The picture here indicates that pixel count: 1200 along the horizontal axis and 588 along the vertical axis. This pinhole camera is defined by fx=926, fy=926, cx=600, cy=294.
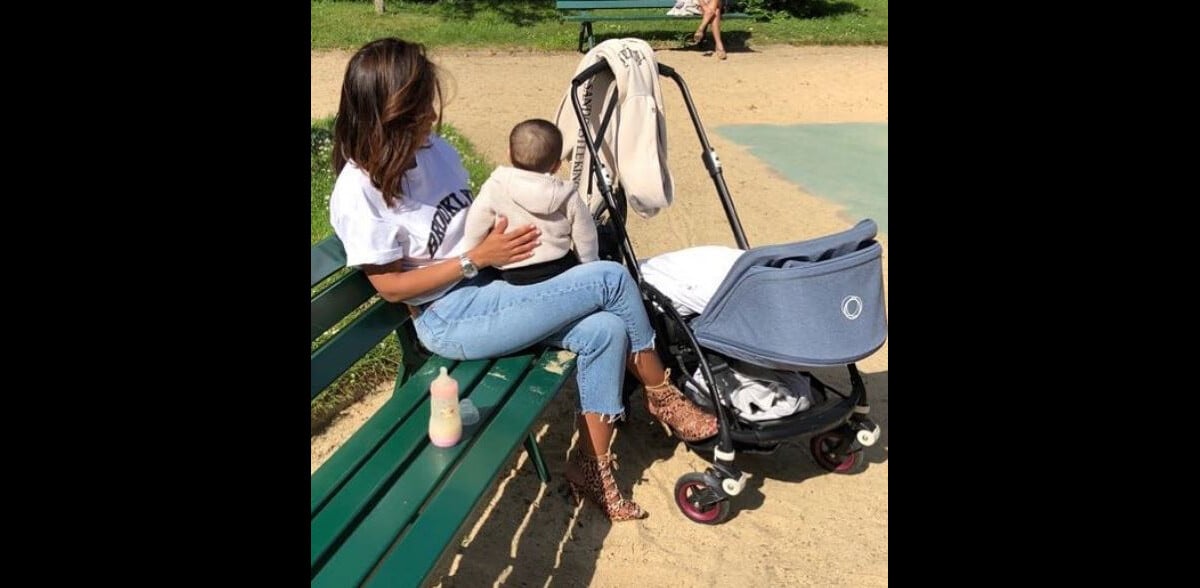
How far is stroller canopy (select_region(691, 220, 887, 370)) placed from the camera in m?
2.79

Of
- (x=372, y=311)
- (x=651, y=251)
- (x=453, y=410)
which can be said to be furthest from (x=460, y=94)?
(x=453, y=410)

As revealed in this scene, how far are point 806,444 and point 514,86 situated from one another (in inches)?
261

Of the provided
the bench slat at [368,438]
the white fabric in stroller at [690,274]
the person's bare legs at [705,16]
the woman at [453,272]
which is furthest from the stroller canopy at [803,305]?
the person's bare legs at [705,16]

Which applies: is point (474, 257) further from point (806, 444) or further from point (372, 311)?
point (806, 444)

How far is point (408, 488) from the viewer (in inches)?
92.2

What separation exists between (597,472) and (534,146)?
1091mm

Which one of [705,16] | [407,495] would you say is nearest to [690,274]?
[407,495]

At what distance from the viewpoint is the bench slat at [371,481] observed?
215cm

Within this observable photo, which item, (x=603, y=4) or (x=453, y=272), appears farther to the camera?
(x=603, y=4)

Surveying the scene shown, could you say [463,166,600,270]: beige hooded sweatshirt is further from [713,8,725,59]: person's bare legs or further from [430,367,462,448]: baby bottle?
[713,8,725,59]: person's bare legs

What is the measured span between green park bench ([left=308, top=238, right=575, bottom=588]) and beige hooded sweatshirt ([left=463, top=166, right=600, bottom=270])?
1.18 ft

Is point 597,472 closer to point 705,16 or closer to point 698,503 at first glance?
point 698,503

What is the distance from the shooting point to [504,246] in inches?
113

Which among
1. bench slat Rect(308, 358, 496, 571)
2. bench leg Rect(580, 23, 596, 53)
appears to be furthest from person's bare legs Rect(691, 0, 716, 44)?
bench slat Rect(308, 358, 496, 571)
